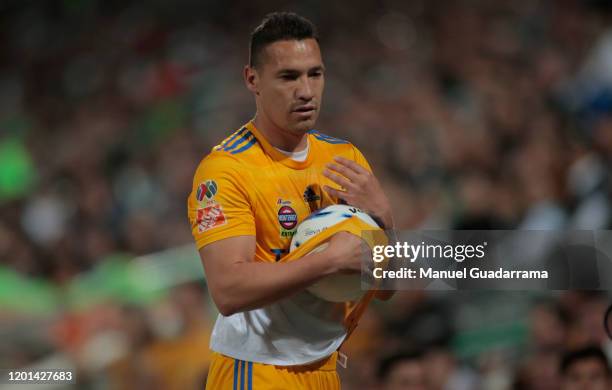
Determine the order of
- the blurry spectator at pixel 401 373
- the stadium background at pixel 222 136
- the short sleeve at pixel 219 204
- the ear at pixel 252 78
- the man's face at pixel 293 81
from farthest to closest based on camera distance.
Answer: the stadium background at pixel 222 136, the blurry spectator at pixel 401 373, the ear at pixel 252 78, the man's face at pixel 293 81, the short sleeve at pixel 219 204

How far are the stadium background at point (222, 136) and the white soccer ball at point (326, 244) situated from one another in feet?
5.74

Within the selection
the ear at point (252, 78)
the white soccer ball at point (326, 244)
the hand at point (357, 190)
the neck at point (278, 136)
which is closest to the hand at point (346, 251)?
the white soccer ball at point (326, 244)

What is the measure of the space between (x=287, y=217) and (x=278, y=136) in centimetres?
29

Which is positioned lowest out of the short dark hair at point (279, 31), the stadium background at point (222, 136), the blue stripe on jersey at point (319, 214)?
the blue stripe on jersey at point (319, 214)

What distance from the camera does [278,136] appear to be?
119 inches

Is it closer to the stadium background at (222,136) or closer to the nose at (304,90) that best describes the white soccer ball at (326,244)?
the nose at (304,90)

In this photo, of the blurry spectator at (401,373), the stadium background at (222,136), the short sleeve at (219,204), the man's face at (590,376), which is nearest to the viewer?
the short sleeve at (219,204)

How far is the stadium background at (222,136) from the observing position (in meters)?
5.11

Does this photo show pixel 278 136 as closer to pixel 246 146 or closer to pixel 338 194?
pixel 246 146

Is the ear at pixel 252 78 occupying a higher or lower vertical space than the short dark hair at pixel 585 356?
higher

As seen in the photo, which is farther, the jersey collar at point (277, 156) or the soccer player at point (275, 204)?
the jersey collar at point (277, 156)

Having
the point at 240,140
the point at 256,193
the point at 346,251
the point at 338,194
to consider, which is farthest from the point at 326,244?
the point at 240,140

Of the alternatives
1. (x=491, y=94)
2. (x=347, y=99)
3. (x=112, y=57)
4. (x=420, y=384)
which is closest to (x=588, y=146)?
(x=491, y=94)

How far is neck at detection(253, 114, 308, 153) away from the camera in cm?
302
